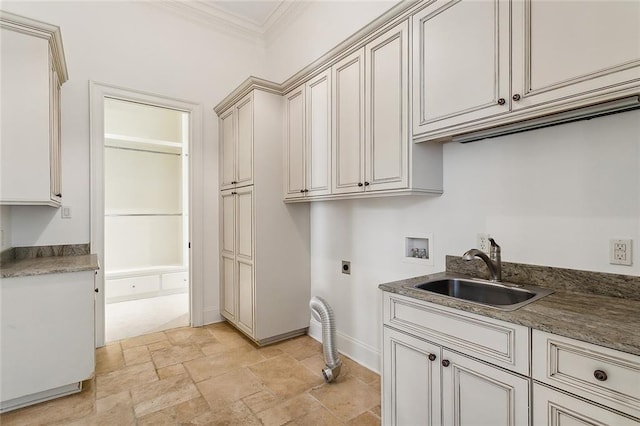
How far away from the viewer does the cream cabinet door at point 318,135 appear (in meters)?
2.41

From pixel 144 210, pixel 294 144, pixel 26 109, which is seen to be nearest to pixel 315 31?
pixel 294 144

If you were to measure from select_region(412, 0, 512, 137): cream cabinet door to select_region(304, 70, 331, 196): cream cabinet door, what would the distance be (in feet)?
2.63

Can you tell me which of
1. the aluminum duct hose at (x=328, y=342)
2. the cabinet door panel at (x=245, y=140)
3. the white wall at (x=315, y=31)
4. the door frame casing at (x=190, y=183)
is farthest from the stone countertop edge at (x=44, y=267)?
the white wall at (x=315, y=31)

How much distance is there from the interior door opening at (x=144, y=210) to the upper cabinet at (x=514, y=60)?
362 cm

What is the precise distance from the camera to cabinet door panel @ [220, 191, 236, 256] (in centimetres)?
325

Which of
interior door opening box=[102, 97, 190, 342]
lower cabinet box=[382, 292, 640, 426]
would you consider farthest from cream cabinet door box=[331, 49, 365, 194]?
interior door opening box=[102, 97, 190, 342]

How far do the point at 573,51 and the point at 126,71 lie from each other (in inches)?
140

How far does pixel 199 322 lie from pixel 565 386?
3266 millimetres

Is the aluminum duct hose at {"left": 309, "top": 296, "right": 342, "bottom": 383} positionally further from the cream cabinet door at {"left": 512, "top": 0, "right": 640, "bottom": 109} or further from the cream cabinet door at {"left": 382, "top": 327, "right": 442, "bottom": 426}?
the cream cabinet door at {"left": 512, "top": 0, "right": 640, "bottom": 109}

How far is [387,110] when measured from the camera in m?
1.94

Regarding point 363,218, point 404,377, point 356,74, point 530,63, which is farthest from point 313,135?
point 404,377

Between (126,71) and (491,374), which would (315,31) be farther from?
(491,374)

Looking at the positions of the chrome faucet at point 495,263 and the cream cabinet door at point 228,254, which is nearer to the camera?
the chrome faucet at point 495,263

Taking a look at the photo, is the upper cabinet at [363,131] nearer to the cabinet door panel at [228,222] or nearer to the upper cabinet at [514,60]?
the upper cabinet at [514,60]
